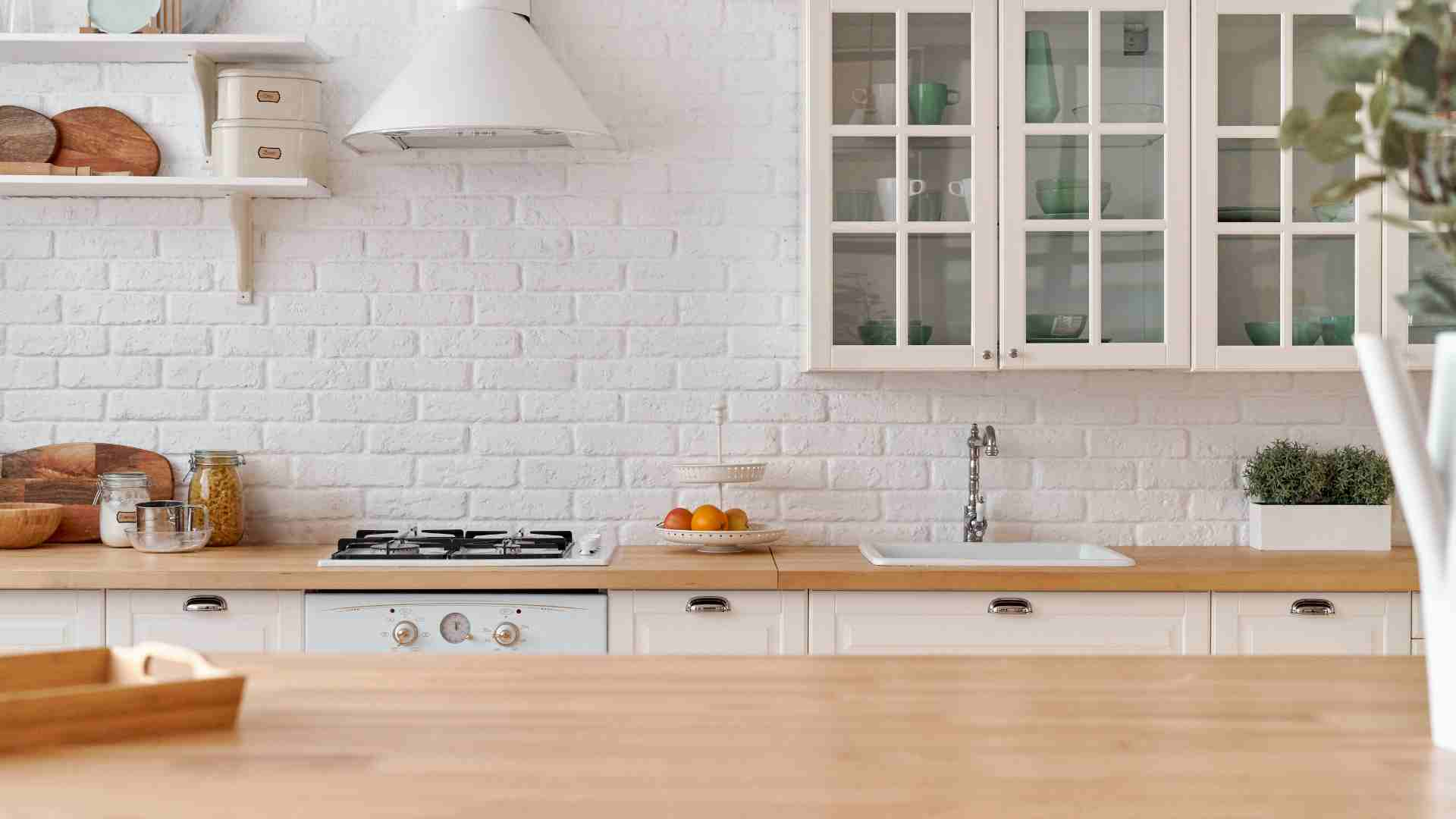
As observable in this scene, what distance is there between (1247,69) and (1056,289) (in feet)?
2.32

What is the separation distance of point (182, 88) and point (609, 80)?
116cm

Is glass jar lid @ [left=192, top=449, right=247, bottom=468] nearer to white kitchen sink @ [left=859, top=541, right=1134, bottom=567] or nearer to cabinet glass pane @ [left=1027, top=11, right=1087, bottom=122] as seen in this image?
white kitchen sink @ [left=859, top=541, right=1134, bottom=567]

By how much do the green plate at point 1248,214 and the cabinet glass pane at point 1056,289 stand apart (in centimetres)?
34

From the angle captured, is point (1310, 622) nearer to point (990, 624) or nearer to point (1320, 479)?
point (1320, 479)

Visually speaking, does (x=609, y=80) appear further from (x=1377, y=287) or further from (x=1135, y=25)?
Answer: (x=1377, y=287)

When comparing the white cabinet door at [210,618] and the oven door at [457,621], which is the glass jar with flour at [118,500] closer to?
the white cabinet door at [210,618]

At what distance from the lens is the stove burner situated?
2.92 meters

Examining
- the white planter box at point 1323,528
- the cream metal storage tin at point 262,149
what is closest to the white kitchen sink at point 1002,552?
the white planter box at point 1323,528

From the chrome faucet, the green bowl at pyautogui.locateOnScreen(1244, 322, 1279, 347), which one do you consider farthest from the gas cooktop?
the green bowl at pyautogui.locateOnScreen(1244, 322, 1279, 347)

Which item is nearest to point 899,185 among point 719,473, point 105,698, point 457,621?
point 719,473

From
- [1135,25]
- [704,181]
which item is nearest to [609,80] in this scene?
[704,181]

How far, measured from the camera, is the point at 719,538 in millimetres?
3068

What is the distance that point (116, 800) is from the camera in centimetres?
99

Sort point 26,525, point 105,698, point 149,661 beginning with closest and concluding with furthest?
point 105,698 < point 149,661 < point 26,525
